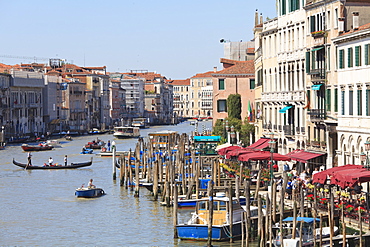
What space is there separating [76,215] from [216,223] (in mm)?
6831

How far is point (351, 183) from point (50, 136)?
60.7 m

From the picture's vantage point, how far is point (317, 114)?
2455cm

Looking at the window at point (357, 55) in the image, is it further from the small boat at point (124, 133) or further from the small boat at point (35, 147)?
the small boat at point (124, 133)

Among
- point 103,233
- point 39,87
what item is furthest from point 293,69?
point 39,87

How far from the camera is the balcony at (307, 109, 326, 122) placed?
79.5ft

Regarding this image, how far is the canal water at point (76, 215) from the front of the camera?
2056 centimetres

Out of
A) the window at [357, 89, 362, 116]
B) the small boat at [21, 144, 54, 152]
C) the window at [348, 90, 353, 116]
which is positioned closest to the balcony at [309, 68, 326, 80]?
the window at [348, 90, 353, 116]

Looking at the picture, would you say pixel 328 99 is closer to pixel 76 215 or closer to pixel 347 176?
pixel 76 215

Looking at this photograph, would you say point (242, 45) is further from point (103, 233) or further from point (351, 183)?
point (351, 183)

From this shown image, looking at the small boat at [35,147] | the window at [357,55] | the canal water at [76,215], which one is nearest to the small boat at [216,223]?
the canal water at [76,215]

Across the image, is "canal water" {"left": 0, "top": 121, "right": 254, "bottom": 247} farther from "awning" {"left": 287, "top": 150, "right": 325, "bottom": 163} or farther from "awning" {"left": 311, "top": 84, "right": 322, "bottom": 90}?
"awning" {"left": 311, "top": 84, "right": 322, "bottom": 90}

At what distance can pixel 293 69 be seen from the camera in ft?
92.7

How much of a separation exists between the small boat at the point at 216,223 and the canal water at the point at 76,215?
18 cm

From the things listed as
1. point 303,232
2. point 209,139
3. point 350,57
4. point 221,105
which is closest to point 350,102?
point 350,57
